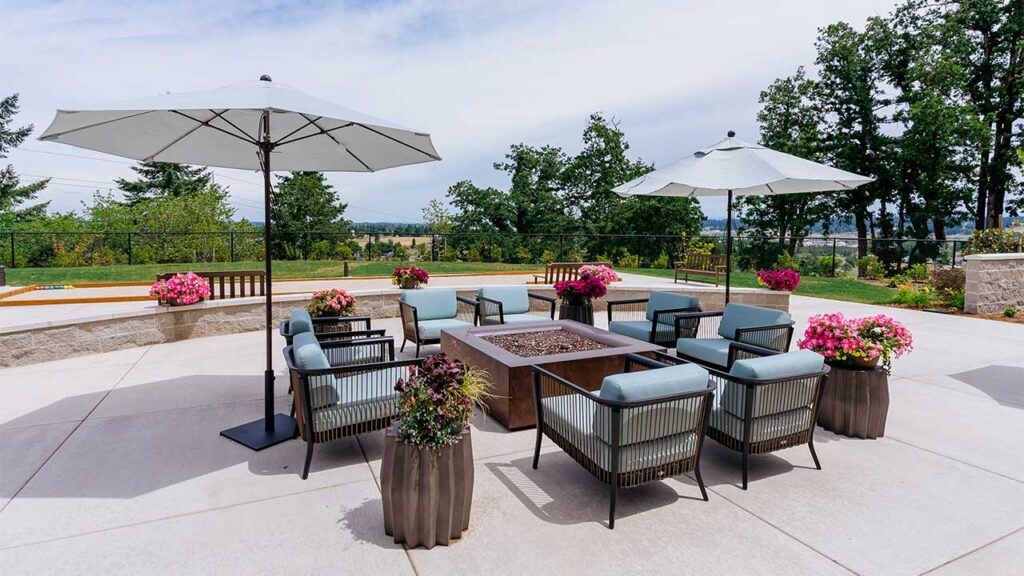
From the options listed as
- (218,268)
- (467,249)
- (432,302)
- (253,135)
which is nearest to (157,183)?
(218,268)

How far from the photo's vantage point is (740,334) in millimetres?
5160

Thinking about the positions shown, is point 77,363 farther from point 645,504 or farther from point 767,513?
point 767,513

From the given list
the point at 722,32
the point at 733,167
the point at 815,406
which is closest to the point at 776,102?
the point at 722,32

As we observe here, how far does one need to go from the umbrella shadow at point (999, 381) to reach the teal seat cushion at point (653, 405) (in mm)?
3935

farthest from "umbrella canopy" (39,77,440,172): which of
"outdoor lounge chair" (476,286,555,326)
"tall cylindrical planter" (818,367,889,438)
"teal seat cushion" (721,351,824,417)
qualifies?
"tall cylindrical planter" (818,367,889,438)

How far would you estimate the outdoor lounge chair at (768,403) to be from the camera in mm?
3146

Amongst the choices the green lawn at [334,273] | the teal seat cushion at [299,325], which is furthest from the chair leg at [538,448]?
the green lawn at [334,273]

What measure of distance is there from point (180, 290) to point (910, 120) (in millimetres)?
27074

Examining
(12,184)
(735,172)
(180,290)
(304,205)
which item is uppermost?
(12,184)

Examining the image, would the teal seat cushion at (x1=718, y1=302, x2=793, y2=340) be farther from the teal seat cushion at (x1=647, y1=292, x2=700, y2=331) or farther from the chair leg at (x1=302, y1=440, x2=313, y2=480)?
the chair leg at (x1=302, y1=440, x2=313, y2=480)

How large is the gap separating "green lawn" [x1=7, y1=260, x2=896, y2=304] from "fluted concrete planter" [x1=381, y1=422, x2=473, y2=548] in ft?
37.9

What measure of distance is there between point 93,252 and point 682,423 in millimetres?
18094

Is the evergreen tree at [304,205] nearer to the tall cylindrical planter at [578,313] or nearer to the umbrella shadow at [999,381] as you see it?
the tall cylindrical planter at [578,313]

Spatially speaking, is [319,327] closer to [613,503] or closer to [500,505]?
[500,505]
